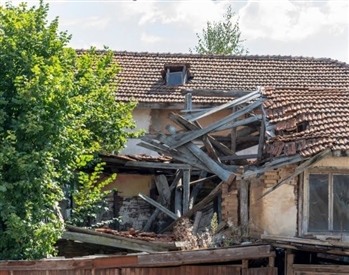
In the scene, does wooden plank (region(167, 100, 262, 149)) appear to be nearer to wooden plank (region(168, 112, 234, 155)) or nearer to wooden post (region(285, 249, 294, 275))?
wooden plank (region(168, 112, 234, 155))

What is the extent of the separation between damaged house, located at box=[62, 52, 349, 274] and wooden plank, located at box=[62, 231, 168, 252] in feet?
5.80

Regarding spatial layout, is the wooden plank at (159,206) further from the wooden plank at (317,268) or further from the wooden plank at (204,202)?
the wooden plank at (317,268)

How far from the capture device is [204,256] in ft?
37.4

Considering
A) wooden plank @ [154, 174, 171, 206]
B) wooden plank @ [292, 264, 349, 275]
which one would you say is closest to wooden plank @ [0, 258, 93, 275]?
wooden plank @ [292, 264, 349, 275]

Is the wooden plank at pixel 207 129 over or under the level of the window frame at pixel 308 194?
over

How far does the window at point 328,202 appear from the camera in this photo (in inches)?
500

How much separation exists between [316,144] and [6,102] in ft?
19.6

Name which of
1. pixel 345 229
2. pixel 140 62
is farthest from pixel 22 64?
pixel 140 62

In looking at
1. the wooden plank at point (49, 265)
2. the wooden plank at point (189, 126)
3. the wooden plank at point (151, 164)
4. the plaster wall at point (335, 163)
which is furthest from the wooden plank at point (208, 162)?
the wooden plank at point (49, 265)

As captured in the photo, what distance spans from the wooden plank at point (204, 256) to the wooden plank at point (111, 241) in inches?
59.9

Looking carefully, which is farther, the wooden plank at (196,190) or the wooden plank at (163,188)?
the wooden plank at (163,188)

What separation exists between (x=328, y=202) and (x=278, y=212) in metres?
0.99

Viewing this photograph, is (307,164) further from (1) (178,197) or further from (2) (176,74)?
(2) (176,74)

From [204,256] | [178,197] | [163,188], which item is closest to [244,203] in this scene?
[204,256]
